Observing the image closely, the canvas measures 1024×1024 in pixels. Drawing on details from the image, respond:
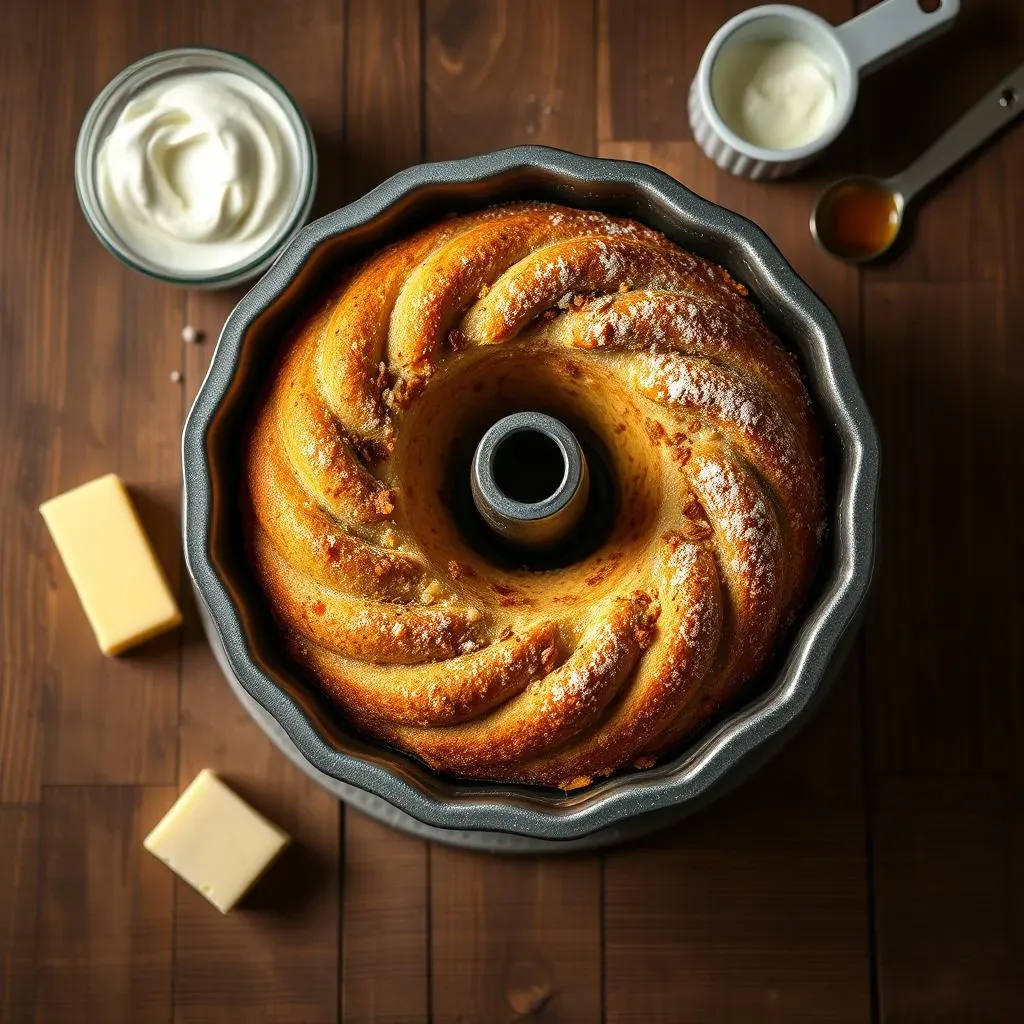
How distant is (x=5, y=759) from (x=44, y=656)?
0.56ft

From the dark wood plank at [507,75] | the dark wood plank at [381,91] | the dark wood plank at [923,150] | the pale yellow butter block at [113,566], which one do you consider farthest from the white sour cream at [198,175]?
the dark wood plank at [923,150]

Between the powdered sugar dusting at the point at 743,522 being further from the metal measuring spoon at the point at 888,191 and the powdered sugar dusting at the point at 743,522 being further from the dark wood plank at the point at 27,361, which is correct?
the dark wood plank at the point at 27,361

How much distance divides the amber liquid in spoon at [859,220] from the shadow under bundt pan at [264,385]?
1.66 feet

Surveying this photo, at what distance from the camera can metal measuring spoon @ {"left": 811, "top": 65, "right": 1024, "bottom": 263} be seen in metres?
1.79

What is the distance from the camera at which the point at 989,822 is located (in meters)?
1.76

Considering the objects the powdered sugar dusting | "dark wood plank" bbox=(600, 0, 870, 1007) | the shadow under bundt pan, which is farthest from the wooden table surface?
the powdered sugar dusting

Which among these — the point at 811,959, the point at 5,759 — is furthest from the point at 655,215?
the point at 5,759

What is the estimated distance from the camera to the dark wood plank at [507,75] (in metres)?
1.81

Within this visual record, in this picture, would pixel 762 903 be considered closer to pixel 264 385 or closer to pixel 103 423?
pixel 264 385

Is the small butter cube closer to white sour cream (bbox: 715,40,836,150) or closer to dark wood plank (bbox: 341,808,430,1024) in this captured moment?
dark wood plank (bbox: 341,808,430,1024)

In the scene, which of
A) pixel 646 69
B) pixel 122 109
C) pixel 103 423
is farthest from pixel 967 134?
pixel 103 423

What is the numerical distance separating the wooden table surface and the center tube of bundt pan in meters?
0.57

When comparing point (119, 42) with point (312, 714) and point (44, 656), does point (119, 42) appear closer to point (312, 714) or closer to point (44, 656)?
point (44, 656)

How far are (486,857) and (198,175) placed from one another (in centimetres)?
111
